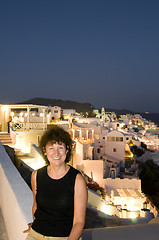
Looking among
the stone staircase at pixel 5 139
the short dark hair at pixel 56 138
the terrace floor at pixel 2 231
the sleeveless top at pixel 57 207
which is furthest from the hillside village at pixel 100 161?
the terrace floor at pixel 2 231

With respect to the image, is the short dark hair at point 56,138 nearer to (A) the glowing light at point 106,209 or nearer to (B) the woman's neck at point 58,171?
(B) the woman's neck at point 58,171

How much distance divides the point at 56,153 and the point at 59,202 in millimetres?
420

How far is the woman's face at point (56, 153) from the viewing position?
179 cm

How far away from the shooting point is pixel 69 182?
5.29ft

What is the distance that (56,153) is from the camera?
182 centimetres

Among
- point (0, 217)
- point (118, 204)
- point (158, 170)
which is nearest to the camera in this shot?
point (0, 217)

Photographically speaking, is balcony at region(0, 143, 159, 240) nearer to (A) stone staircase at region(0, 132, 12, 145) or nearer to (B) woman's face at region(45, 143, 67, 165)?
(B) woman's face at region(45, 143, 67, 165)

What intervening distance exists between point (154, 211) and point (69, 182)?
46.1 feet

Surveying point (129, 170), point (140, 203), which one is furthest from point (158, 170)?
point (140, 203)

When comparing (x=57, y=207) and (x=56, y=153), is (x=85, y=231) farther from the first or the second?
(x=56, y=153)

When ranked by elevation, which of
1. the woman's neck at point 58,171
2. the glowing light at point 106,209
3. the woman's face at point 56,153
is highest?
the woman's face at point 56,153

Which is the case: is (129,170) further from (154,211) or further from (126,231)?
(126,231)

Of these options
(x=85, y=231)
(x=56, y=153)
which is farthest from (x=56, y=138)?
(x=85, y=231)

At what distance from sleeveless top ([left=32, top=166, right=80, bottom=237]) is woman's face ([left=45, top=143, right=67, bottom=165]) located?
16 cm
